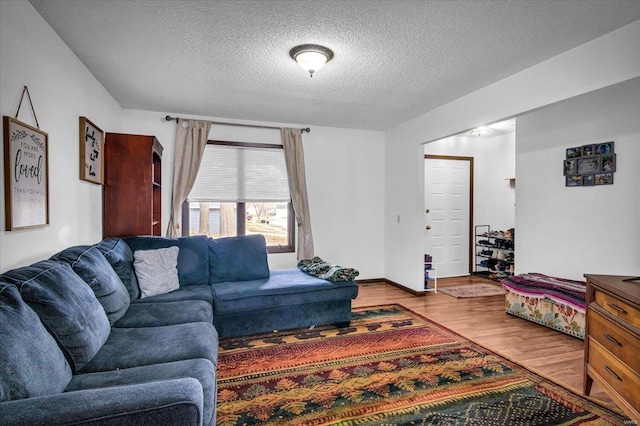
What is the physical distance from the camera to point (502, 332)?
3385 millimetres

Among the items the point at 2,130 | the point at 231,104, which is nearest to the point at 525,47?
the point at 231,104

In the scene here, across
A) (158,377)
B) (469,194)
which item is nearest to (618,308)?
(158,377)

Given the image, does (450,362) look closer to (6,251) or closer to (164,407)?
(164,407)

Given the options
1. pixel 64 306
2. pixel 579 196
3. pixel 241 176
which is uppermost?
pixel 241 176

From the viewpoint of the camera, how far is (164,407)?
1.14m

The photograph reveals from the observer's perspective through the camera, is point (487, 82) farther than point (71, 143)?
Yes

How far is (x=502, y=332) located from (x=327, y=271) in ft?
6.14

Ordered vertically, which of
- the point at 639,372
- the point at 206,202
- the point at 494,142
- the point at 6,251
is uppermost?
the point at 494,142

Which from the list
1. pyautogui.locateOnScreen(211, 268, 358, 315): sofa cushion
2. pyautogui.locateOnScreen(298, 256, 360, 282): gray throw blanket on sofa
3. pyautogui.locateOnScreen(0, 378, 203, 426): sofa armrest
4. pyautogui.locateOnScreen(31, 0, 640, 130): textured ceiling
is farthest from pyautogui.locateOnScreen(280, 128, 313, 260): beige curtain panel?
pyautogui.locateOnScreen(0, 378, 203, 426): sofa armrest

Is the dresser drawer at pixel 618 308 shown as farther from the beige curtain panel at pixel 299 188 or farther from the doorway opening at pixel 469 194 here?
the doorway opening at pixel 469 194

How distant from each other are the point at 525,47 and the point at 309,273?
2.86m

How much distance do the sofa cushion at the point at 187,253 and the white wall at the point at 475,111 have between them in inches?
116

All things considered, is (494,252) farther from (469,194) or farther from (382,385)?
(382,385)

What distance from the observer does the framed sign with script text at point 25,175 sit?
1.86 metres
